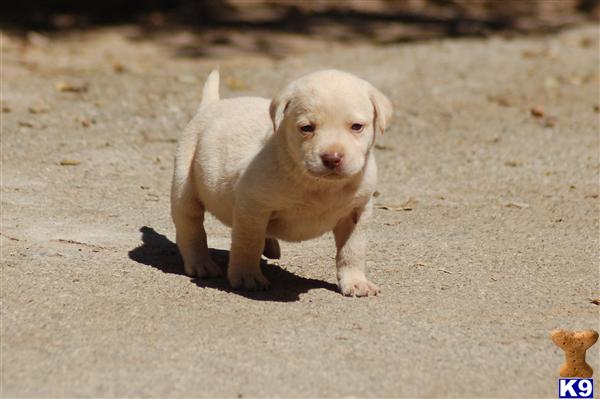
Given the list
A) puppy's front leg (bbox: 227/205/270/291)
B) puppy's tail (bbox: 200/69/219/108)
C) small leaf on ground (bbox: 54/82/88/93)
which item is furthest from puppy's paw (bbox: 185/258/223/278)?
small leaf on ground (bbox: 54/82/88/93)

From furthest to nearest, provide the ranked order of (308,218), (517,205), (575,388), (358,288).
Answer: (517,205)
(358,288)
(308,218)
(575,388)

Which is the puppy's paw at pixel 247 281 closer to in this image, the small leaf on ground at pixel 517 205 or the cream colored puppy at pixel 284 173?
the cream colored puppy at pixel 284 173

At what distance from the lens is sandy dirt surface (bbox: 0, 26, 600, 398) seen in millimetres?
4344

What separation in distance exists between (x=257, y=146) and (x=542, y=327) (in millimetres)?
1666

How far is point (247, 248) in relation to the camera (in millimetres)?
5328

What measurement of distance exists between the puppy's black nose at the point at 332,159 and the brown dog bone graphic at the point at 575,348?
48.1 inches

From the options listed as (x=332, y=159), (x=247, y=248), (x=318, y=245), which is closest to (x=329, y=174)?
(x=332, y=159)

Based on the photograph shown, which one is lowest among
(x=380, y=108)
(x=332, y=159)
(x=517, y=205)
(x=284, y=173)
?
(x=517, y=205)

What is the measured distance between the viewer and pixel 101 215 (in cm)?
691

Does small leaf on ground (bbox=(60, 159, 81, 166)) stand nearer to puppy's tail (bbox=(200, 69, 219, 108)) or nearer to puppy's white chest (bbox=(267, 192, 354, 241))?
puppy's tail (bbox=(200, 69, 219, 108))

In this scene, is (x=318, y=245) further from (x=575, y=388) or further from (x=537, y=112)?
(x=537, y=112)

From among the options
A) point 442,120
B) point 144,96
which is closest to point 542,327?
point 442,120

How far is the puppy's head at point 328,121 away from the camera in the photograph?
4.77 meters

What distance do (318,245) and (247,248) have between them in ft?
4.46
